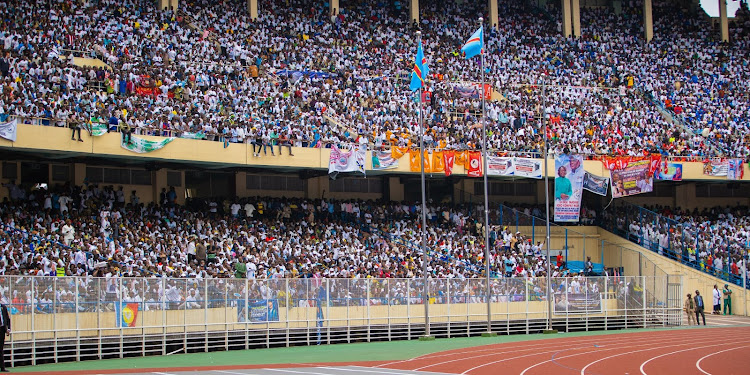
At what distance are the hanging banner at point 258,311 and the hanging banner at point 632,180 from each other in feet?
71.2

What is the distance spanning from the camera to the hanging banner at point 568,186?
39.8 metres

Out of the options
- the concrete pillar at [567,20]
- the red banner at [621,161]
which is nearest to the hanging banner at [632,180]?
the red banner at [621,161]

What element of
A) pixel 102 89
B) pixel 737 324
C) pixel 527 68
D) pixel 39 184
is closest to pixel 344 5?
pixel 527 68

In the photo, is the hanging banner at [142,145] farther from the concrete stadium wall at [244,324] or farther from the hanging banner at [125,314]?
the hanging banner at [125,314]

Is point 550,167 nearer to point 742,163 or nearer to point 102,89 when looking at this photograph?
point 742,163

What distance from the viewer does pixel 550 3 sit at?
5869 cm

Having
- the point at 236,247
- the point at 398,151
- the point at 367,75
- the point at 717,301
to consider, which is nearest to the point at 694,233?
the point at 717,301

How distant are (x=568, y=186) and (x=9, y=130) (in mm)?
22343

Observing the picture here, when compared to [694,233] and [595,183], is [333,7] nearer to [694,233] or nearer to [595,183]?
[595,183]

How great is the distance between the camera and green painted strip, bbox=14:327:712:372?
71.3ft

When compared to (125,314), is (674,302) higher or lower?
lower

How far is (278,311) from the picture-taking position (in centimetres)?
2720

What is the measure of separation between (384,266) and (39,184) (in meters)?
12.8

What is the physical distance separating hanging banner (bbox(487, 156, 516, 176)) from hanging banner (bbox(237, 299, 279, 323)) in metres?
16.5
